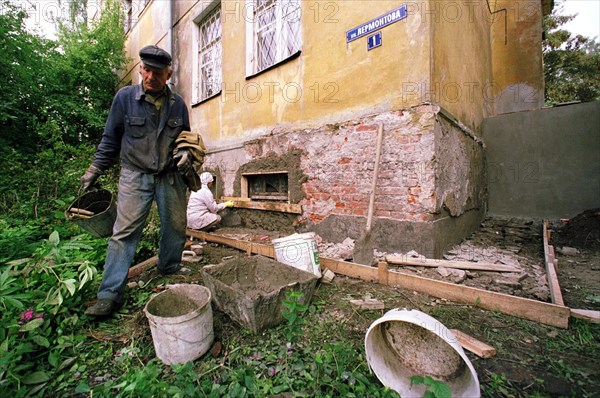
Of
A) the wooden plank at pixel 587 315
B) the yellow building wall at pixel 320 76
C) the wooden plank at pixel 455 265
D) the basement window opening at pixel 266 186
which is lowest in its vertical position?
the wooden plank at pixel 587 315

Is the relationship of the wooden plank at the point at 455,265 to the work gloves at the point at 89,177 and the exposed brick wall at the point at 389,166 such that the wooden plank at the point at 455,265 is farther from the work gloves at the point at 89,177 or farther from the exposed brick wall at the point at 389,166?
the work gloves at the point at 89,177

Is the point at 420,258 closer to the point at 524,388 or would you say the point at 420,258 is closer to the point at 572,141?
the point at 524,388

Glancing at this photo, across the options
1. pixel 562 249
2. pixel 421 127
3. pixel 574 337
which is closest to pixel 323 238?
pixel 421 127

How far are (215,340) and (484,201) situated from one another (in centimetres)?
635

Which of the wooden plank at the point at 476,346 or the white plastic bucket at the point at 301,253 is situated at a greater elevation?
the white plastic bucket at the point at 301,253

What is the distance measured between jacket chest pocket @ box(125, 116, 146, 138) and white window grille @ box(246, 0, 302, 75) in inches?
120

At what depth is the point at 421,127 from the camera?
10.4 ft

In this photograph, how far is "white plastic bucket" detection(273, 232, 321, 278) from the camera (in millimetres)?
2721

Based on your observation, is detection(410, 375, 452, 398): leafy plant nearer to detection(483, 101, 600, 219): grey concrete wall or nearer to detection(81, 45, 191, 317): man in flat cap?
detection(81, 45, 191, 317): man in flat cap

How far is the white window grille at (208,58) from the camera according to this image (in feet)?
21.0

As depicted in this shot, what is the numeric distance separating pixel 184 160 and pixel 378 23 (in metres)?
3.00

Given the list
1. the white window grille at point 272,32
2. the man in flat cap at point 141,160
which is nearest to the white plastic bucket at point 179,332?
the man in flat cap at point 141,160

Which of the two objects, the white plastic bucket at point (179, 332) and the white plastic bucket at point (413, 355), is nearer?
the white plastic bucket at point (413, 355)

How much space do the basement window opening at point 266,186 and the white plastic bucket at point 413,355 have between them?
334cm
